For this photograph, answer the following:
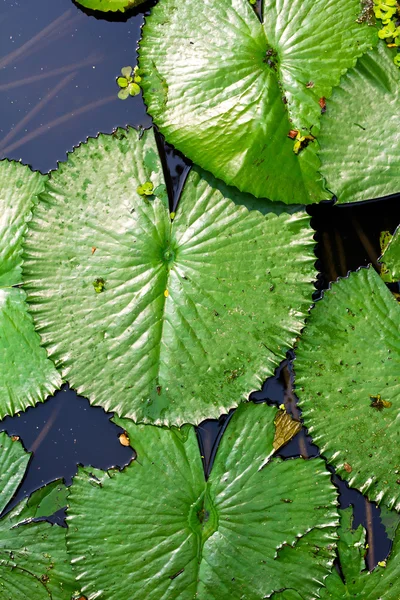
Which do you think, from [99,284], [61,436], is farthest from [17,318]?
[61,436]

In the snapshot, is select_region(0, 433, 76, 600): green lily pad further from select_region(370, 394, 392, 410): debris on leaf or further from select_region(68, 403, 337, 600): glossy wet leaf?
select_region(370, 394, 392, 410): debris on leaf

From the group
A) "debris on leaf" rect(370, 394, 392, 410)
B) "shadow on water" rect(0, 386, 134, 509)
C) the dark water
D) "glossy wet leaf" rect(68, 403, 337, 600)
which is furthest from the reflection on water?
"debris on leaf" rect(370, 394, 392, 410)

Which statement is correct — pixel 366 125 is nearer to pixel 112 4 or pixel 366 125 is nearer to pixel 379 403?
pixel 379 403

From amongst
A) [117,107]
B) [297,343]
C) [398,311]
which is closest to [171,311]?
[297,343]

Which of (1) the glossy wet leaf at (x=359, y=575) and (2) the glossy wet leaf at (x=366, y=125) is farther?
(1) the glossy wet leaf at (x=359, y=575)

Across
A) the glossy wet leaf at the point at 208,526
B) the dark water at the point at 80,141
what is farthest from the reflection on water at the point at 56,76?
the glossy wet leaf at the point at 208,526

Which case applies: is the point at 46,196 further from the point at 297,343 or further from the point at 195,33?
the point at 297,343

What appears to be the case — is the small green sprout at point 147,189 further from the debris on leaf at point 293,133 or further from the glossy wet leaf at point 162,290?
the debris on leaf at point 293,133
